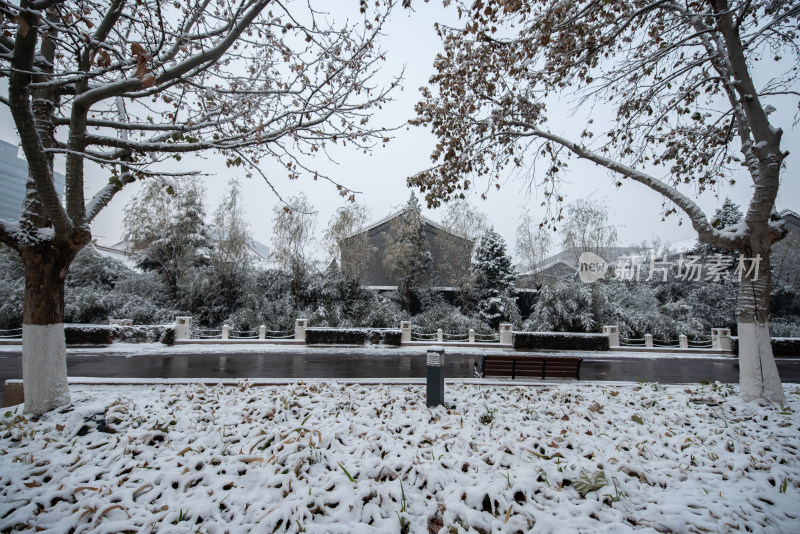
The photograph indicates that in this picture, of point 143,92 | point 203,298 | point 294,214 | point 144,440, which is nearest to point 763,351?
point 144,440

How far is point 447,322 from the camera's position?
19.6m

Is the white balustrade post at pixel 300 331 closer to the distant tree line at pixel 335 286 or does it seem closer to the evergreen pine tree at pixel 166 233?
the distant tree line at pixel 335 286

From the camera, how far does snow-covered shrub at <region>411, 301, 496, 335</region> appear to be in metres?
19.4

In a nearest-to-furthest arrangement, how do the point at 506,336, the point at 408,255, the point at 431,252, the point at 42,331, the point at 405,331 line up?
the point at 42,331, the point at 506,336, the point at 405,331, the point at 408,255, the point at 431,252

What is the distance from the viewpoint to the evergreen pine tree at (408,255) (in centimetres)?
2141

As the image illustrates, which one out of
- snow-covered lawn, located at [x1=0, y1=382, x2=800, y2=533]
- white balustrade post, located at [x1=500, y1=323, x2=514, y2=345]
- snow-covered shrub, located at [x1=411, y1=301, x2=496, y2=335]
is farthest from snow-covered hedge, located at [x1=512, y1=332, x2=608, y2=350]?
snow-covered lawn, located at [x1=0, y1=382, x2=800, y2=533]

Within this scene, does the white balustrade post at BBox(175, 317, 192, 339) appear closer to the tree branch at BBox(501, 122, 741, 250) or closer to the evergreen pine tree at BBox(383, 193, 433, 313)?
the evergreen pine tree at BBox(383, 193, 433, 313)

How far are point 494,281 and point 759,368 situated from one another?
16.6m

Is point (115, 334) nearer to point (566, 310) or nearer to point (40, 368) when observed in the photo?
point (40, 368)

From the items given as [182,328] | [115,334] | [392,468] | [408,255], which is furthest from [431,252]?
[392,468]

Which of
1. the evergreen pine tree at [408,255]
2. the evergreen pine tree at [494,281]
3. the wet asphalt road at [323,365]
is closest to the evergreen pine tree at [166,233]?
the wet asphalt road at [323,365]

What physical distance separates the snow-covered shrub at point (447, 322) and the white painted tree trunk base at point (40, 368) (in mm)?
16229

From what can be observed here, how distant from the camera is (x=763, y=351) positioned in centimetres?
522

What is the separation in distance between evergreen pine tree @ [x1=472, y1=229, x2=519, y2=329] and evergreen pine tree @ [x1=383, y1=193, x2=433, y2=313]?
3.28 metres
